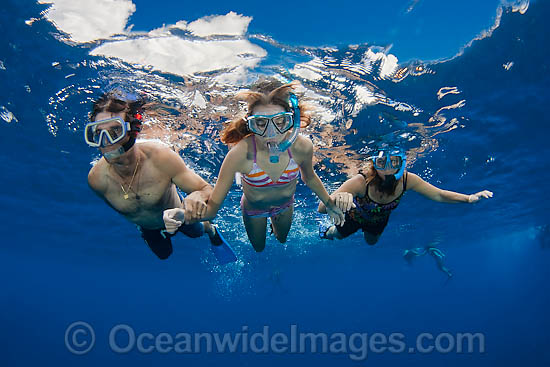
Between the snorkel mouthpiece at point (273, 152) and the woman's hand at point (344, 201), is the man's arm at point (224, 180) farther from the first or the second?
the woman's hand at point (344, 201)

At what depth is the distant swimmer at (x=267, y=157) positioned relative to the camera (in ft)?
14.1

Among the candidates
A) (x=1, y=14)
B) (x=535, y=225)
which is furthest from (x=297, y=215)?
(x=535, y=225)

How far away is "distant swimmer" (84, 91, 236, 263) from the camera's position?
419 centimetres

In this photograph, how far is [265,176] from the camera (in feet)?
17.4

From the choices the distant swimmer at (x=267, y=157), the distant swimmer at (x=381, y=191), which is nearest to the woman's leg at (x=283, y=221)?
the distant swimmer at (x=267, y=157)

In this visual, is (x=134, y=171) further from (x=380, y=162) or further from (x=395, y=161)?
(x=395, y=161)

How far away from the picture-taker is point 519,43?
316 inches

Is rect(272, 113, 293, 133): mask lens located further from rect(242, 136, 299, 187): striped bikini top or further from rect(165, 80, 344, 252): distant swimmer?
rect(242, 136, 299, 187): striped bikini top

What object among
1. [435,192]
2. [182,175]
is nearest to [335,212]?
[182,175]

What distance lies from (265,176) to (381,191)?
2720 mm

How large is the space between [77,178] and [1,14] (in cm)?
1054

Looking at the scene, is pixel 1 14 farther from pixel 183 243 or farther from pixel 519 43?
pixel 183 243

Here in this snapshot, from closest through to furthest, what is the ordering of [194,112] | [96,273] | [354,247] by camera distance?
[194,112], [354,247], [96,273]

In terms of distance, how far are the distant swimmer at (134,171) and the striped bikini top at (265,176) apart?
0.97 metres
